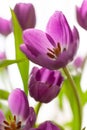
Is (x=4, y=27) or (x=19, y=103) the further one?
(x=4, y=27)

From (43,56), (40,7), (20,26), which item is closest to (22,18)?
(20,26)

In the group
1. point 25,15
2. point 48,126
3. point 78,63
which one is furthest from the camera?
point 78,63

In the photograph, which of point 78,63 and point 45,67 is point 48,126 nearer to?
point 45,67

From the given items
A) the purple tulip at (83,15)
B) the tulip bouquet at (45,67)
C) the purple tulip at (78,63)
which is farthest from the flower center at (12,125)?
the purple tulip at (78,63)

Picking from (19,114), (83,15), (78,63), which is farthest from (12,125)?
(78,63)

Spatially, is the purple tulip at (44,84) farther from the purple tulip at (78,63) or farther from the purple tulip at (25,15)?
the purple tulip at (78,63)

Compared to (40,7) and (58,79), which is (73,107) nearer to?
(58,79)
